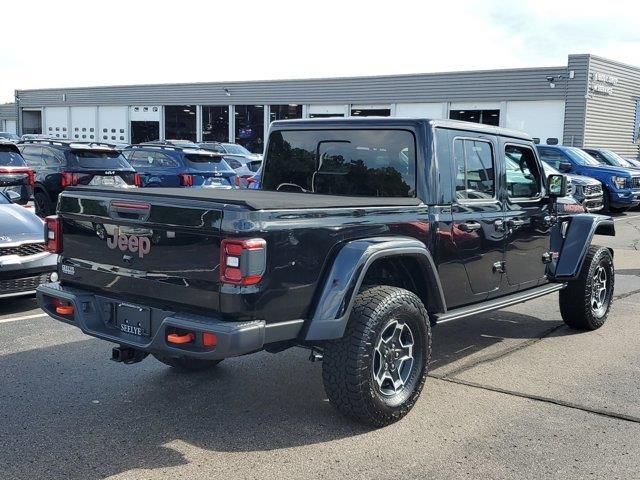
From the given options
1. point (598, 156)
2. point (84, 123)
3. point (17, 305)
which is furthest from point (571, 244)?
point (84, 123)

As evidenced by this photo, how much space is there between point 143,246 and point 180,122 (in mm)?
39309

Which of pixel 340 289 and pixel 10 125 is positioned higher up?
pixel 10 125

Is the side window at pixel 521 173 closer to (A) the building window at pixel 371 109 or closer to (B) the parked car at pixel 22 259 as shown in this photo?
(B) the parked car at pixel 22 259

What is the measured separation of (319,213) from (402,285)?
108cm

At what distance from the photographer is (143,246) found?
13.1 feet

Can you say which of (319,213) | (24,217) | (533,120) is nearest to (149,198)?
(319,213)

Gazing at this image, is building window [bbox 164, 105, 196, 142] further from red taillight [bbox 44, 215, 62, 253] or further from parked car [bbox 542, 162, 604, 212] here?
red taillight [bbox 44, 215, 62, 253]

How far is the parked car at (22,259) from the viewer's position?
6684 millimetres

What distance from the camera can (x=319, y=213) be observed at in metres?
3.96

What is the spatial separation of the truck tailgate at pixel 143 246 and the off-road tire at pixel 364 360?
84cm

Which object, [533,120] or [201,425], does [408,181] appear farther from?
[533,120]

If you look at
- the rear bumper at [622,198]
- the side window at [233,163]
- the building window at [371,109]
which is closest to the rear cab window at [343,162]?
the rear bumper at [622,198]

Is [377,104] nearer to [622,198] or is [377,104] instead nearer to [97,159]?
[622,198]

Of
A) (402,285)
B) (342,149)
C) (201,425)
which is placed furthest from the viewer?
(342,149)
